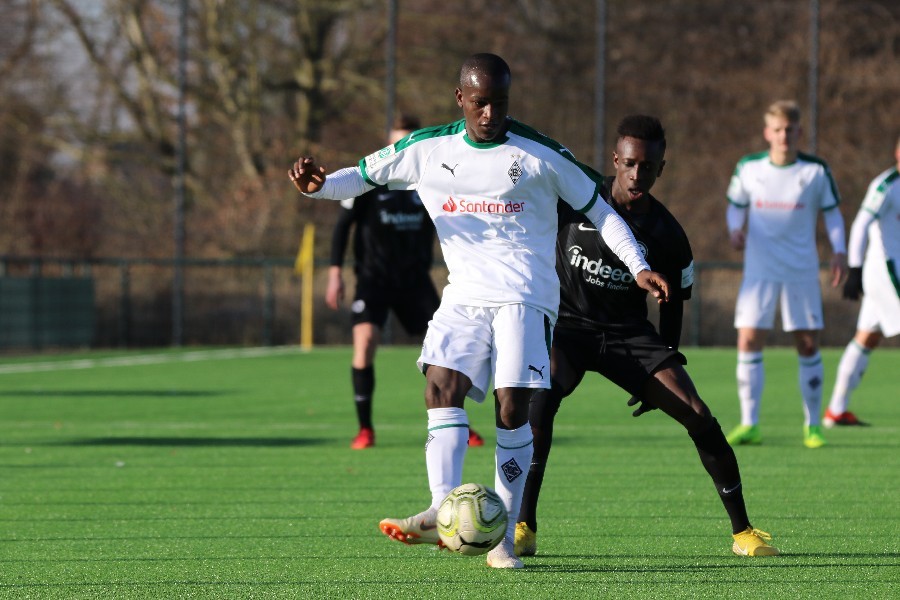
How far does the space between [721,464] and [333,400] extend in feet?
26.5

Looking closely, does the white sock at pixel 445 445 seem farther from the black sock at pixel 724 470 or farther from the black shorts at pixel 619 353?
the black sock at pixel 724 470

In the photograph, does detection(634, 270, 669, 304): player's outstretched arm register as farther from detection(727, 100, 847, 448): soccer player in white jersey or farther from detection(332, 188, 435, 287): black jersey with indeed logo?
detection(332, 188, 435, 287): black jersey with indeed logo

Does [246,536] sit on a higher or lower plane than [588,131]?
lower

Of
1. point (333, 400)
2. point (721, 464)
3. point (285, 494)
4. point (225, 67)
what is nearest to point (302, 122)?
point (225, 67)

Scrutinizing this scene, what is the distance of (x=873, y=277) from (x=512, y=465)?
6.31 meters

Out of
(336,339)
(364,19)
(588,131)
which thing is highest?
(364,19)

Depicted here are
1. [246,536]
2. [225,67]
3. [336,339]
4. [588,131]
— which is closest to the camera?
[246,536]

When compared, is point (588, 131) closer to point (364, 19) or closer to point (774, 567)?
point (364, 19)

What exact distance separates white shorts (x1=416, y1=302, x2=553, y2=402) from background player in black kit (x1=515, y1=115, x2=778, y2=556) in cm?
55

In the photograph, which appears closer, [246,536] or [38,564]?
[38,564]

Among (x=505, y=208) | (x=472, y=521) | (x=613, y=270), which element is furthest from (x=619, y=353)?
(x=472, y=521)

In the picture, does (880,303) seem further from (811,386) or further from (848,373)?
(811,386)

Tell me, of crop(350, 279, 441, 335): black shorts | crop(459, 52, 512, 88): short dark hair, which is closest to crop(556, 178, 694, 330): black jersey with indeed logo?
crop(459, 52, 512, 88): short dark hair

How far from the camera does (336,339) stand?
23766mm
